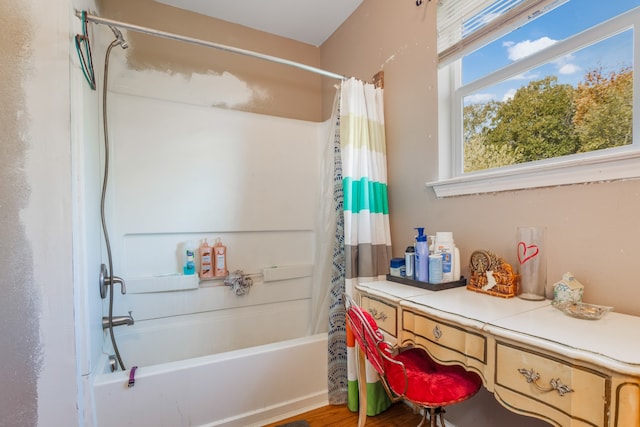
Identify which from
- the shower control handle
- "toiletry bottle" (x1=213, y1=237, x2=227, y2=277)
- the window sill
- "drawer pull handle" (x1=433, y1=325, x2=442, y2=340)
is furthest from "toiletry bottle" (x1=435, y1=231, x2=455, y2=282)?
the shower control handle

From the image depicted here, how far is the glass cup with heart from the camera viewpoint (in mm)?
1196

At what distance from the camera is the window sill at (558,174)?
99 centimetres

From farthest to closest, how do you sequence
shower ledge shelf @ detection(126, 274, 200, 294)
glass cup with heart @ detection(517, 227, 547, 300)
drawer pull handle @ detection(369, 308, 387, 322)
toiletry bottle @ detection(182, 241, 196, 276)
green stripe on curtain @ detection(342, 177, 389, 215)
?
toiletry bottle @ detection(182, 241, 196, 276) → shower ledge shelf @ detection(126, 274, 200, 294) → green stripe on curtain @ detection(342, 177, 389, 215) → drawer pull handle @ detection(369, 308, 387, 322) → glass cup with heart @ detection(517, 227, 547, 300)

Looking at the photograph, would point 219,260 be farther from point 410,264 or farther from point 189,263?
point 410,264

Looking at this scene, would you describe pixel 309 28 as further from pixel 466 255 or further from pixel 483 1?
pixel 466 255

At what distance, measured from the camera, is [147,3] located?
2180 mm

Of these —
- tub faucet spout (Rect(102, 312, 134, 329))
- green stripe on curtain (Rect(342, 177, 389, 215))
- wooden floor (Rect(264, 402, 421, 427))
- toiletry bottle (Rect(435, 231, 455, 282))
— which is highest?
green stripe on curtain (Rect(342, 177, 389, 215))

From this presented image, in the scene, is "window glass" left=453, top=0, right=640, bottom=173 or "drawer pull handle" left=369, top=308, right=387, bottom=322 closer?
"window glass" left=453, top=0, right=640, bottom=173

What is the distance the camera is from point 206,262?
2191 mm

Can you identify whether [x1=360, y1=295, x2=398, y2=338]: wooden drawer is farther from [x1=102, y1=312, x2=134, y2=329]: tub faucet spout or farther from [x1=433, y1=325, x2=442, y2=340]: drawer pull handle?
[x1=102, y1=312, x2=134, y2=329]: tub faucet spout

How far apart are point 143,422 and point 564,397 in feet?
5.72

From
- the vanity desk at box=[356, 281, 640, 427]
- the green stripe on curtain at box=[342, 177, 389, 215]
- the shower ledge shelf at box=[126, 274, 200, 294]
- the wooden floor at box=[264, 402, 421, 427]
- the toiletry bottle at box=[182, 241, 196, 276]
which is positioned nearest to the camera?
the vanity desk at box=[356, 281, 640, 427]

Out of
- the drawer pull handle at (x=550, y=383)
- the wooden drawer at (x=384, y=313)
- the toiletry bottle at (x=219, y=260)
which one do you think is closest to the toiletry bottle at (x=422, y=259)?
the wooden drawer at (x=384, y=313)

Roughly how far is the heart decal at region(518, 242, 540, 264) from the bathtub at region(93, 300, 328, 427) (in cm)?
120
